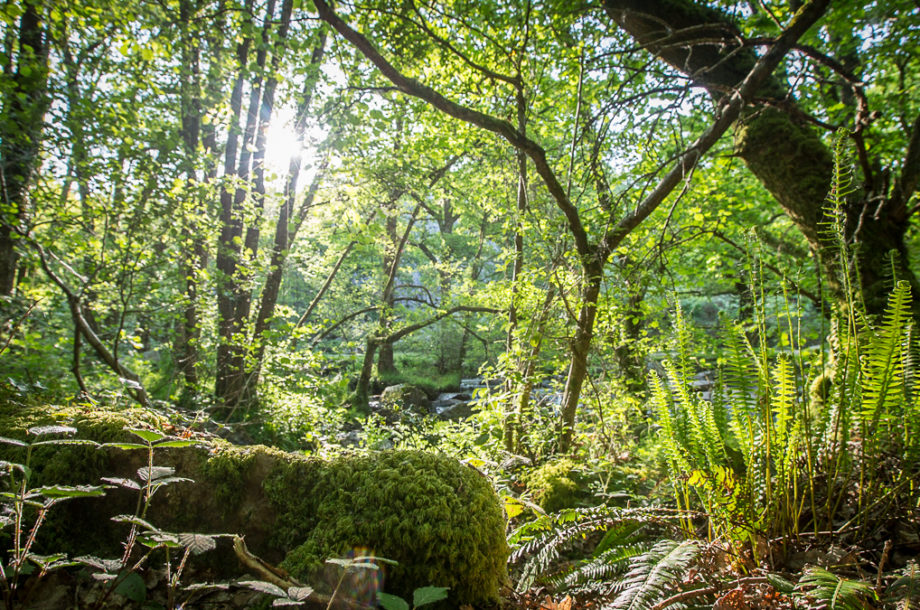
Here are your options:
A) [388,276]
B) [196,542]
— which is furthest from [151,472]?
[388,276]

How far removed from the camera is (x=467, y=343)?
695 inches

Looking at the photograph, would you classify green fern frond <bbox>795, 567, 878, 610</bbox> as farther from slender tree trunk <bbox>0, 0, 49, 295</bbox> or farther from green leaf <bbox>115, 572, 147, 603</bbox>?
slender tree trunk <bbox>0, 0, 49, 295</bbox>

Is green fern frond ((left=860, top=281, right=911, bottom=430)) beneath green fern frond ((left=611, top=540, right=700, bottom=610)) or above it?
above

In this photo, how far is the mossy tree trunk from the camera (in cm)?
285

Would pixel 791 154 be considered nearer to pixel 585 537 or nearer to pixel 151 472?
pixel 585 537

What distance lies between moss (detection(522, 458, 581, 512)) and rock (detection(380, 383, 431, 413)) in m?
8.26

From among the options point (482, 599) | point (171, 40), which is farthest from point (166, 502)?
point (171, 40)

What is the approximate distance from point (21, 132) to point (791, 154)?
6.43 m

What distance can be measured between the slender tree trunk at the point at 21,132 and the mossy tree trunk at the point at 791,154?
4.91m

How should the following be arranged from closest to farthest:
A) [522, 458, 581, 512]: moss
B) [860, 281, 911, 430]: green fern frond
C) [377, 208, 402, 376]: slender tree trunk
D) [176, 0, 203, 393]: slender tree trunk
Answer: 1. [860, 281, 911, 430]: green fern frond
2. [522, 458, 581, 512]: moss
3. [176, 0, 203, 393]: slender tree trunk
4. [377, 208, 402, 376]: slender tree trunk

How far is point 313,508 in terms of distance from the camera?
4.67ft

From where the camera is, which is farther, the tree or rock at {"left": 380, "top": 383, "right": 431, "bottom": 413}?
rock at {"left": 380, "top": 383, "right": 431, "bottom": 413}

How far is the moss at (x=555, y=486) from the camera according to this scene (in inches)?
99.4

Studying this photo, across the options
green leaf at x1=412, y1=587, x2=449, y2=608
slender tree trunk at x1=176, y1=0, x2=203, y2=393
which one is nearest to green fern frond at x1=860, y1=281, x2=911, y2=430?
green leaf at x1=412, y1=587, x2=449, y2=608
